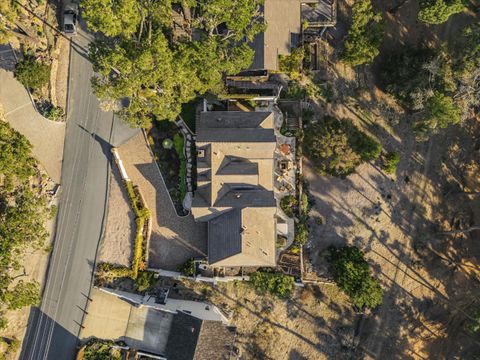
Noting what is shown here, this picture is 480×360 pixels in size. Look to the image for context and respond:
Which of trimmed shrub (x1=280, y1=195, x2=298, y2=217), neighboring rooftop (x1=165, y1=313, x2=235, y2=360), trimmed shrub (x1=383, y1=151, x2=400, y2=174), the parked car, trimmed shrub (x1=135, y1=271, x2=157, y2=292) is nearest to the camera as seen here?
neighboring rooftop (x1=165, y1=313, x2=235, y2=360)

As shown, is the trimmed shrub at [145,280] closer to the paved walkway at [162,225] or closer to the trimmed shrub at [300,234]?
the paved walkway at [162,225]

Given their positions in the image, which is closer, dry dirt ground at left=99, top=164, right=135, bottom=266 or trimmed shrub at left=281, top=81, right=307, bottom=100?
dry dirt ground at left=99, top=164, right=135, bottom=266

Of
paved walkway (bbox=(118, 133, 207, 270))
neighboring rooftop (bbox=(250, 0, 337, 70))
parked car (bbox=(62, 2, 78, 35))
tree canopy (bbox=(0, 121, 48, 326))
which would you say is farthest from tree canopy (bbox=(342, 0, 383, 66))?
tree canopy (bbox=(0, 121, 48, 326))

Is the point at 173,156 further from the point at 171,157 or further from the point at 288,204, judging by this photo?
the point at 288,204

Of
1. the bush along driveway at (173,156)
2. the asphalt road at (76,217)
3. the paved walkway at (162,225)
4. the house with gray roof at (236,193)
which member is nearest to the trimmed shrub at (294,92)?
the house with gray roof at (236,193)

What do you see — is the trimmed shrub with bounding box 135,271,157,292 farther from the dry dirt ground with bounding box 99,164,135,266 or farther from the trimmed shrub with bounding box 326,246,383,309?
the trimmed shrub with bounding box 326,246,383,309

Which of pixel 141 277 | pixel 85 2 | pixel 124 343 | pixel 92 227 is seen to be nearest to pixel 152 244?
pixel 141 277

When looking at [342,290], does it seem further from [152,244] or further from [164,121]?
[164,121]
